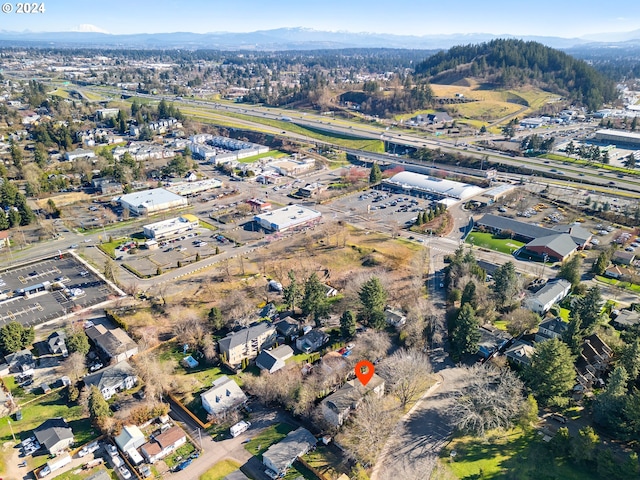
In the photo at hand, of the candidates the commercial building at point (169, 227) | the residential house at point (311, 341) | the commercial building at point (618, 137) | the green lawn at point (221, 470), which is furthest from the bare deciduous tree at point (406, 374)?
the commercial building at point (618, 137)

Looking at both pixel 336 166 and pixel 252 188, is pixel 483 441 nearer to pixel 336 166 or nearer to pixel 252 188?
pixel 252 188

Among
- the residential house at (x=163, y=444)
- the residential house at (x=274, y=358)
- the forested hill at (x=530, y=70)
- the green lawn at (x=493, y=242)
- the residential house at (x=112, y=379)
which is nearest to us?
the residential house at (x=163, y=444)

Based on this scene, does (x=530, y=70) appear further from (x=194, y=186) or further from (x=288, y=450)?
(x=288, y=450)

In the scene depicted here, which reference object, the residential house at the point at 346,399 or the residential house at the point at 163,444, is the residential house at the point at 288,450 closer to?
the residential house at the point at 346,399

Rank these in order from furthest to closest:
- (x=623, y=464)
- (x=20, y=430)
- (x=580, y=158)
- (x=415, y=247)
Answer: (x=580, y=158)
(x=415, y=247)
(x=20, y=430)
(x=623, y=464)

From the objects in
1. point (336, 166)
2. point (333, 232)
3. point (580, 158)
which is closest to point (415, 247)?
point (333, 232)

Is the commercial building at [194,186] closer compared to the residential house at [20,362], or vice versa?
the residential house at [20,362]
